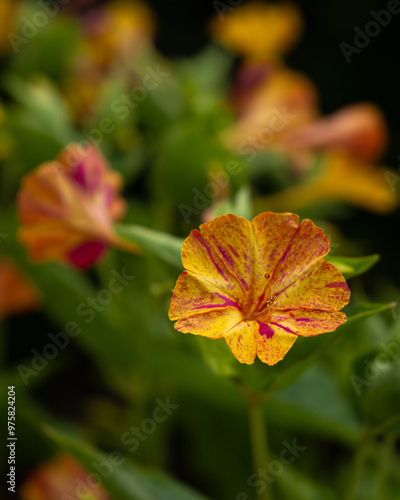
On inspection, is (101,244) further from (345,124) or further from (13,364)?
(13,364)

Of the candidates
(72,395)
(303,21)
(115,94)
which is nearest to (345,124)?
(115,94)

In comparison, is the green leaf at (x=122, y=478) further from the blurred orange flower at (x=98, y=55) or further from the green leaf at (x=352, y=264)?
the blurred orange flower at (x=98, y=55)

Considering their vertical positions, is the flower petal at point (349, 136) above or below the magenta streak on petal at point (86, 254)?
above

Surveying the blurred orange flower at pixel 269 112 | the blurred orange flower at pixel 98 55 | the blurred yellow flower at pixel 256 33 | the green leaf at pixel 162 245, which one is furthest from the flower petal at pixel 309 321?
the blurred yellow flower at pixel 256 33

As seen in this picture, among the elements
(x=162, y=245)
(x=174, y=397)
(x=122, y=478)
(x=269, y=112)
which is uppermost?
(x=162, y=245)

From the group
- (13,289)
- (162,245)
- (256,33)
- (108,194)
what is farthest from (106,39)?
(162,245)

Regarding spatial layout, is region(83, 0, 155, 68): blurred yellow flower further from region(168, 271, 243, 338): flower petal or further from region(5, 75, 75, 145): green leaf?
region(168, 271, 243, 338): flower petal

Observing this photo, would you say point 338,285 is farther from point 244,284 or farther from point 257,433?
point 257,433
